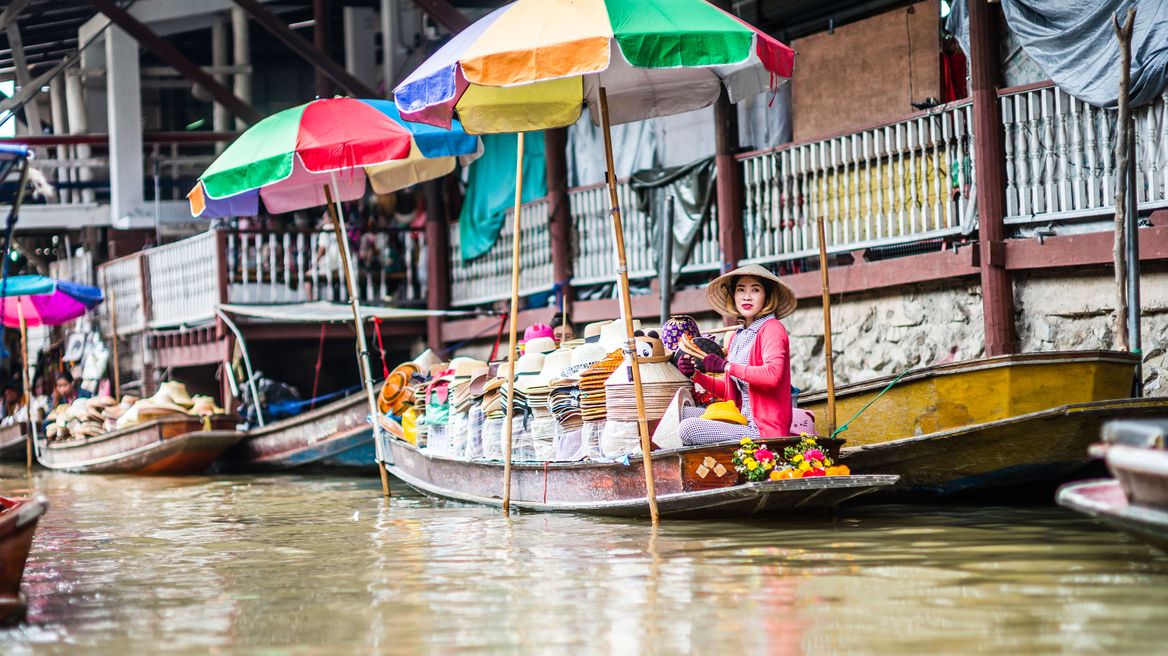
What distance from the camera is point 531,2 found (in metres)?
7.85

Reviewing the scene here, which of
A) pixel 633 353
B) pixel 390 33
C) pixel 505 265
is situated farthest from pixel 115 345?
pixel 633 353

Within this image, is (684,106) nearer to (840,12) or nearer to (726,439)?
(726,439)

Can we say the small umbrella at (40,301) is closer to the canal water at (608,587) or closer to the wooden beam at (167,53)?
the wooden beam at (167,53)

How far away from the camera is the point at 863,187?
11562 mm

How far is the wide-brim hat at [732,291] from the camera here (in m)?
7.90

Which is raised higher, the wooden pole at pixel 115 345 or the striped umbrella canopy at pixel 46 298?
the striped umbrella canopy at pixel 46 298

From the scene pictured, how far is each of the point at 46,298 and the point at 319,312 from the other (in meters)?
5.48

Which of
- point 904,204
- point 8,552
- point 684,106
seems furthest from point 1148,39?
point 8,552

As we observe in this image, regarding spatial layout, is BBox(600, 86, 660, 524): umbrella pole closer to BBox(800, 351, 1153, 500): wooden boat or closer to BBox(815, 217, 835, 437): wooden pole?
BBox(815, 217, 835, 437): wooden pole

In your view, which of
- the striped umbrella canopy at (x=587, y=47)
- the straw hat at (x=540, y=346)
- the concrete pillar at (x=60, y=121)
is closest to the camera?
the striped umbrella canopy at (x=587, y=47)

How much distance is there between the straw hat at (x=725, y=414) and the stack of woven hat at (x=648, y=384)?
0.54m

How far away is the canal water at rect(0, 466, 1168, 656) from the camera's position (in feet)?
15.3

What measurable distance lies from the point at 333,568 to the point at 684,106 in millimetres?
4320

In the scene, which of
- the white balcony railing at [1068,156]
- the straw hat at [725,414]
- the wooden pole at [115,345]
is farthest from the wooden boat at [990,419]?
the wooden pole at [115,345]
